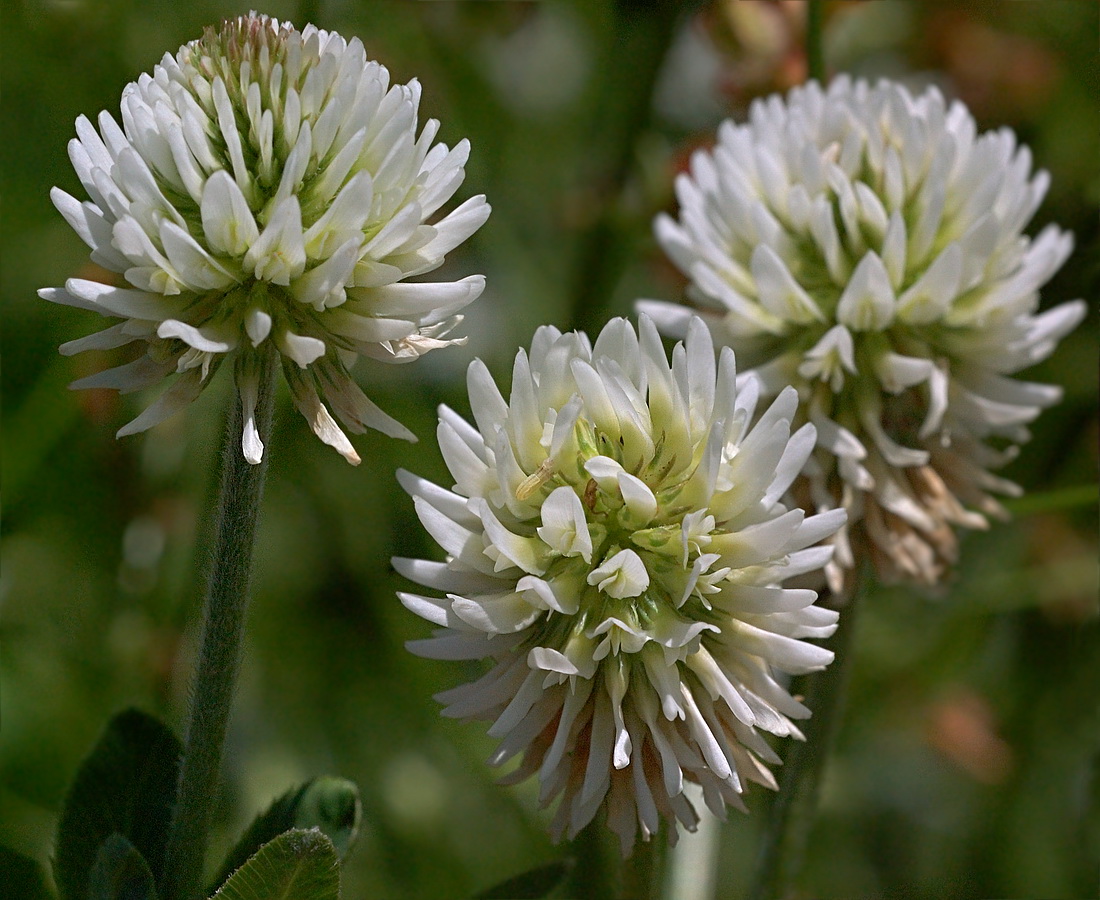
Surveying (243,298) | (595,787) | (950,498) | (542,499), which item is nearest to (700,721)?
(595,787)

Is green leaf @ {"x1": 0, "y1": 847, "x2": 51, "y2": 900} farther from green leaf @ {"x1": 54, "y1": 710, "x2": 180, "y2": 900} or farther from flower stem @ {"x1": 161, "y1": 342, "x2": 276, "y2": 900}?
flower stem @ {"x1": 161, "y1": 342, "x2": 276, "y2": 900}

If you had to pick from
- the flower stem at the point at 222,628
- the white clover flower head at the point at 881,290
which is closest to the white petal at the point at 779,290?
the white clover flower head at the point at 881,290

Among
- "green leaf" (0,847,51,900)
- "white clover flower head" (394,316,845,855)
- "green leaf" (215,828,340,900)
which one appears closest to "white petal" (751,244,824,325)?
"white clover flower head" (394,316,845,855)

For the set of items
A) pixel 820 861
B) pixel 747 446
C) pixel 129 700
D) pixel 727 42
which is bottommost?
pixel 820 861

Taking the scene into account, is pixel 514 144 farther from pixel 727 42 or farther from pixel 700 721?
pixel 700 721

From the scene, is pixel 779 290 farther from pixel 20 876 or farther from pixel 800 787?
pixel 20 876

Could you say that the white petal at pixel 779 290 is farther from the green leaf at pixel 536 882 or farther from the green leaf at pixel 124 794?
the green leaf at pixel 124 794
